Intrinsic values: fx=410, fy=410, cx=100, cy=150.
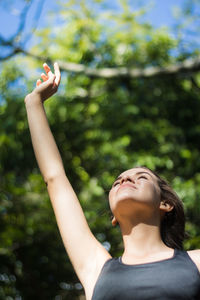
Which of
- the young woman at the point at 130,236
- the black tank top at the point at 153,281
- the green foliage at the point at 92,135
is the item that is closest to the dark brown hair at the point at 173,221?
the young woman at the point at 130,236

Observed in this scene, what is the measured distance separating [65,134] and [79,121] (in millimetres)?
361

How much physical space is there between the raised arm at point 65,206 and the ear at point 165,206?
33cm

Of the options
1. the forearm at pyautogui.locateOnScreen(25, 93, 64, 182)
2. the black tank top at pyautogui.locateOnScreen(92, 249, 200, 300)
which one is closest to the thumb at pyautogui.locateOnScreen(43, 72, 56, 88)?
the forearm at pyautogui.locateOnScreen(25, 93, 64, 182)

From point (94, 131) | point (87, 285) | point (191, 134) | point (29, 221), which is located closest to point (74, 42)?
point (94, 131)

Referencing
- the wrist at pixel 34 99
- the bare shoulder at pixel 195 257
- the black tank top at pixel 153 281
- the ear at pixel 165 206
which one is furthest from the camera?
the wrist at pixel 34 99

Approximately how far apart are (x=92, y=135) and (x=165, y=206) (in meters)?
4.90

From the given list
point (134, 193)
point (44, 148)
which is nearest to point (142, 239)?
point (134, 193)

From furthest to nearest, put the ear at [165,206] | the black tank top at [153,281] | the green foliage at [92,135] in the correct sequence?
the green foliage at [92,135]
the ear at [165,206]
the black tank top at [153,281]

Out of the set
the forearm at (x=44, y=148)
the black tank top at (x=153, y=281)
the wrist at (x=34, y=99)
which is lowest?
the black tank top at (x=153, y=281)

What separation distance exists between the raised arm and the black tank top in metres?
0.12

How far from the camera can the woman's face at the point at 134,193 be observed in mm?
1722

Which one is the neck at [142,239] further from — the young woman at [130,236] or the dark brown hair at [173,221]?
the dark brown hair at [173,221]

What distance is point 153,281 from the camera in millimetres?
1478

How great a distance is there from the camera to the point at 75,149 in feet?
23.9
